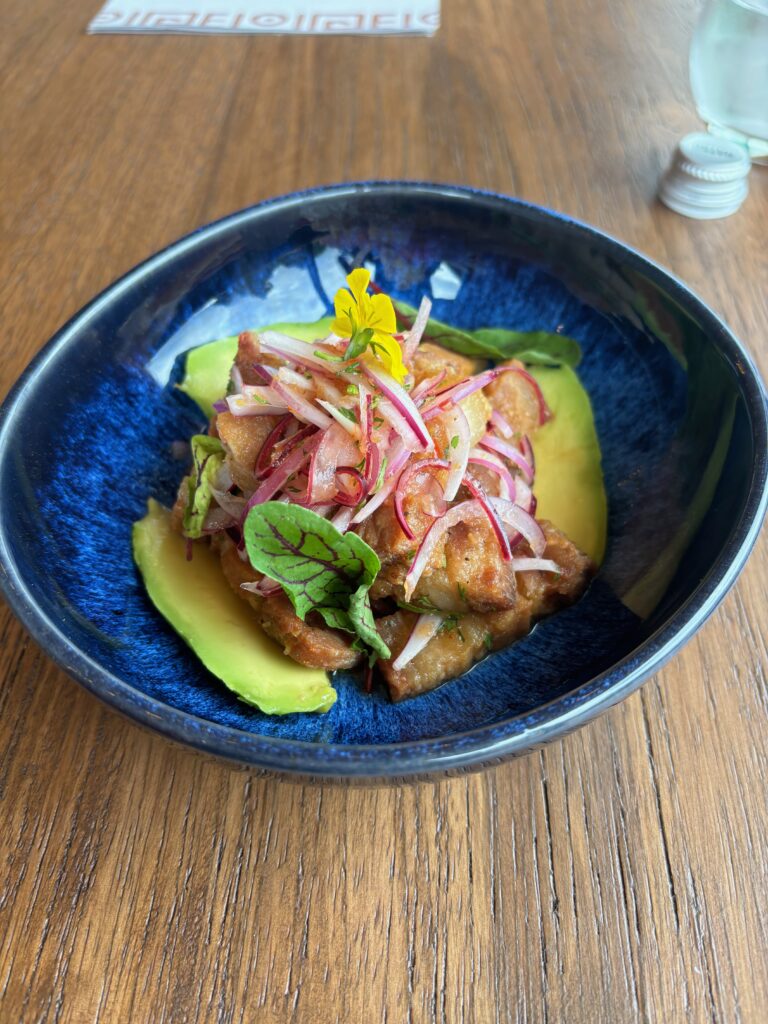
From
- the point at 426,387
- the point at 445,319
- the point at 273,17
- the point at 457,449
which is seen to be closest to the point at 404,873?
the point at 457,449

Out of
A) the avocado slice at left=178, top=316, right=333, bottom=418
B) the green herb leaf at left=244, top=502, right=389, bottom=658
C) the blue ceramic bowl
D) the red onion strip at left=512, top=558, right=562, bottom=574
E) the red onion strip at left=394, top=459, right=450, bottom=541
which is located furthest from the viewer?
the avocado slice at left=178, top=316, right=333, bottom=418

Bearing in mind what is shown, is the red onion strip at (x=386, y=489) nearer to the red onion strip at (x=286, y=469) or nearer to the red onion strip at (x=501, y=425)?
the red onion strip at (x=286, y=469)

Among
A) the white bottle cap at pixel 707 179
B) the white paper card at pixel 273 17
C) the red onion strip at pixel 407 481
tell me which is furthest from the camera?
the white paper card at pixel 273 17

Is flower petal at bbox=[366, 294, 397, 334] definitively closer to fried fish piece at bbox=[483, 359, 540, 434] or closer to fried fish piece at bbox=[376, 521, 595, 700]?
fried fish piece at bbox=[483, 359, 540, 434]

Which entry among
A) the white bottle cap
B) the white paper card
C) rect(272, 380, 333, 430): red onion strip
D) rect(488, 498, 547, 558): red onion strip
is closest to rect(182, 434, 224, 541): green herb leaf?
rect(272, 380, 333, 430): red onion strip

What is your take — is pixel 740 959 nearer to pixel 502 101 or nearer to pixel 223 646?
pixel 223 646

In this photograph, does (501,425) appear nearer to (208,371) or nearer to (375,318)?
(375,318)

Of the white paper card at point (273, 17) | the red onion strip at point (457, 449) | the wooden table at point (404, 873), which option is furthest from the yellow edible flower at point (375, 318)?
the white paper card at point (273, 17)
